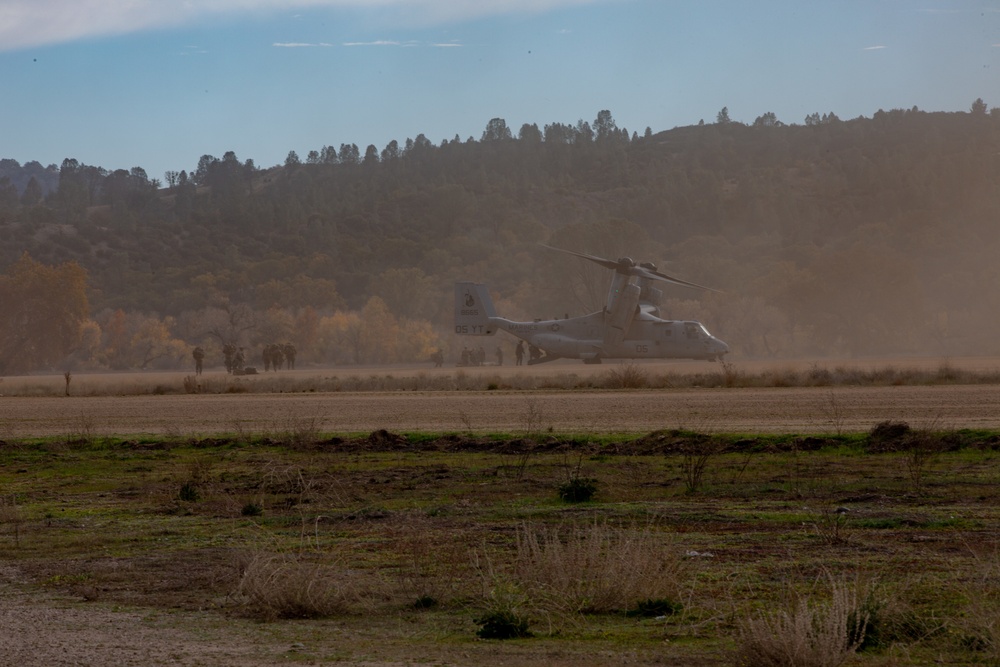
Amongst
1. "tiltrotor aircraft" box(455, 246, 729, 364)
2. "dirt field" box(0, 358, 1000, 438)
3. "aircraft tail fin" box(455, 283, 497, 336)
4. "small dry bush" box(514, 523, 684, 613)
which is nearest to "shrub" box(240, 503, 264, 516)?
"small dry bush" box(514, 523, 684, 613)

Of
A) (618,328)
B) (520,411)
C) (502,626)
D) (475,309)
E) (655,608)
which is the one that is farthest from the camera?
(475,309)

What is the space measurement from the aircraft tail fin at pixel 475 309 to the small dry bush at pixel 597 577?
5900 cm

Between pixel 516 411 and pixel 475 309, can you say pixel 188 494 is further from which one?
pixel 475 309

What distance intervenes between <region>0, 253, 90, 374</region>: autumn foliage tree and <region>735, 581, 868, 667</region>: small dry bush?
110m

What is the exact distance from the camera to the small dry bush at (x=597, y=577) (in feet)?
33.8

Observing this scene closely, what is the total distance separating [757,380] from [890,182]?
150724 mm

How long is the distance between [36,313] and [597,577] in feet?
357

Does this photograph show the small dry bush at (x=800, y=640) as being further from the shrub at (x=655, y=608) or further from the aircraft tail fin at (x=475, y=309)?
the aircraft tail fin at (x=475, y=309)

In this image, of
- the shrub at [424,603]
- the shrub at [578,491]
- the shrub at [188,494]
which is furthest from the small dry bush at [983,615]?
the shrub at [188,494]

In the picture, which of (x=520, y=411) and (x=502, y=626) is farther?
(x=520, y=411)

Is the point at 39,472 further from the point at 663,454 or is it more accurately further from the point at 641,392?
the point at 641,392

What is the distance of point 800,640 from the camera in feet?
25.5

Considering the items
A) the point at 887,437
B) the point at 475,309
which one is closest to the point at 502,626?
the point at 887,437

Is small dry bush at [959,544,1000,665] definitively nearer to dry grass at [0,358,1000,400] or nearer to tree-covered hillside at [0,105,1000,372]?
dry grass at [0,358,1000,400]
